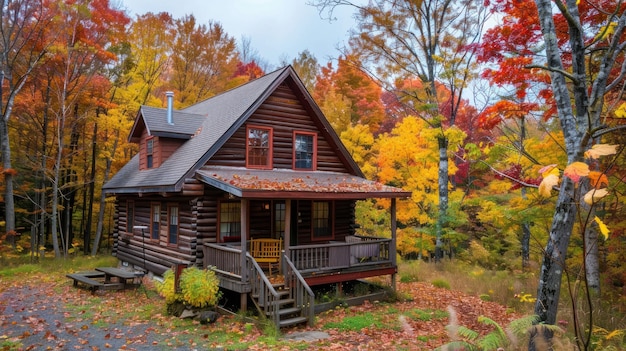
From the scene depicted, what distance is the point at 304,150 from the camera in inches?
647

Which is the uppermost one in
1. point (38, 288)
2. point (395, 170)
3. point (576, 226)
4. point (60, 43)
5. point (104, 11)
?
point (104, 11)

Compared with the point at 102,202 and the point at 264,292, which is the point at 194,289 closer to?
the point at 264,292

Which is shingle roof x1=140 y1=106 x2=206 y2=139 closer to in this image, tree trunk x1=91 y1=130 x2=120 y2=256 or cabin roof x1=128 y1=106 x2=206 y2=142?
cabin roof x1=128 y1=106 x2=206 y2=142

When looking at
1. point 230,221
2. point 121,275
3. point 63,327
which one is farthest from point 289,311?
point 121,275

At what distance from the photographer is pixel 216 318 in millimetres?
11102

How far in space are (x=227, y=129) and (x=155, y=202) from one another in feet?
16.3

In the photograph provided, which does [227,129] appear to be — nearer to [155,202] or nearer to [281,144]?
[281,144]

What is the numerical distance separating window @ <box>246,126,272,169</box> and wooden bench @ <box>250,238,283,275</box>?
3.11 m

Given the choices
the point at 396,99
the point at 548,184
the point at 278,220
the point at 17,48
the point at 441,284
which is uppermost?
the point at 17,48

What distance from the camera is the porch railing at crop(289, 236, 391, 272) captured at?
487 inches

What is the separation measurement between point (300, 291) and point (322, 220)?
5.77 meters

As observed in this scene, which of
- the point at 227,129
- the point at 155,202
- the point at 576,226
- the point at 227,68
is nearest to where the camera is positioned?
the point at 576,226

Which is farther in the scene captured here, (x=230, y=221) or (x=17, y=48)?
(x=17, y=48)

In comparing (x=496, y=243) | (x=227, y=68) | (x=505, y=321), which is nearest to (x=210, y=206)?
(x=505, y=321)
